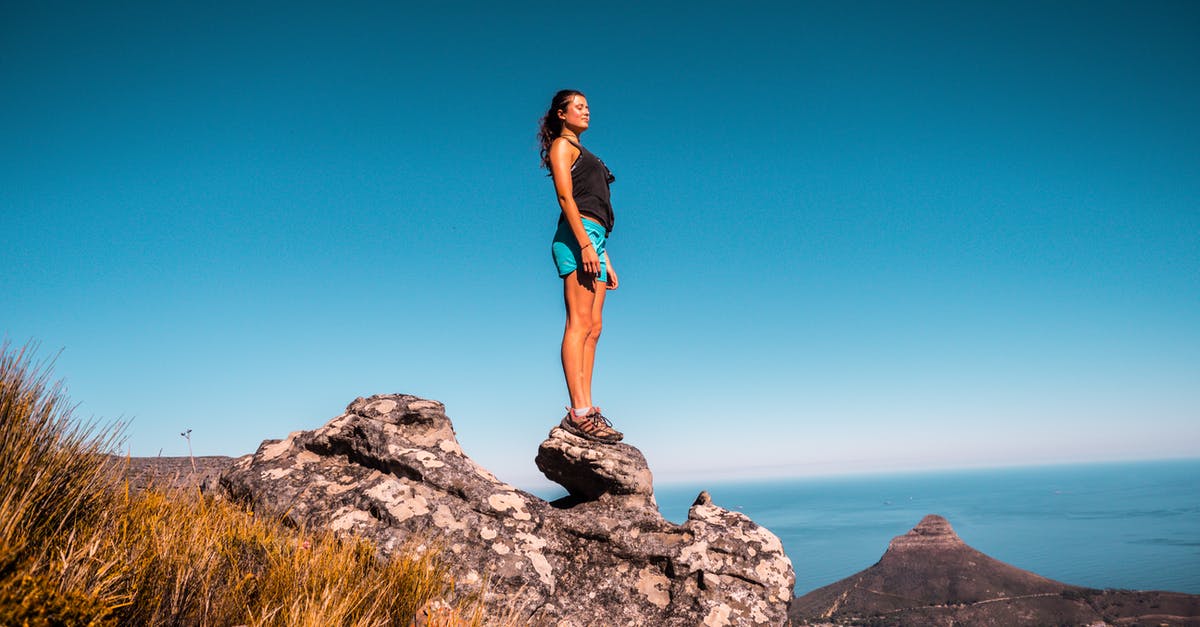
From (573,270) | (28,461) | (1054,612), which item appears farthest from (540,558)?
(1054,612)

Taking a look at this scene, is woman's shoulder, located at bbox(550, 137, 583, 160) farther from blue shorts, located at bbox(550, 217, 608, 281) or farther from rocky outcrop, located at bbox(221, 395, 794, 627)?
rocky outcrop, located at bbox(221, 395, 794, 627)

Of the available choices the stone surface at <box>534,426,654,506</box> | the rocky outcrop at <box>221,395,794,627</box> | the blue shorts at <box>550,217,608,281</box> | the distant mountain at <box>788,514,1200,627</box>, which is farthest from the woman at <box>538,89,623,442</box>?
the distant mountain at <box>788,514,1200,627</box>

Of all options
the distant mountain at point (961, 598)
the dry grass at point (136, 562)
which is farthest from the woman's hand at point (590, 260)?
the distant mountain at point (961, 598)

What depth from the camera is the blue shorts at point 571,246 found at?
6.24 metres

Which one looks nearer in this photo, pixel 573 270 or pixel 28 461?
pixel 28 461

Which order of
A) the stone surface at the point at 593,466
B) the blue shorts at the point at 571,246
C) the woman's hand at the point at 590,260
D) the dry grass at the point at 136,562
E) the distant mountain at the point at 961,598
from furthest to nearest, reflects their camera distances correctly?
1. the distant mountain at the point at 961,598
2. the blue shorts at the point at 571,246
3. the woman's hand at the point at 590,260
4. the stone surface at the point at 593,466
5. the dry grass at the point at 136,562

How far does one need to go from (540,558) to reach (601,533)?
25.0 inches

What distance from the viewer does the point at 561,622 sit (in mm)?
4492

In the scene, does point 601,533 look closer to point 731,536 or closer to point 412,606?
point 731,536

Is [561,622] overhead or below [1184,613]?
overhead

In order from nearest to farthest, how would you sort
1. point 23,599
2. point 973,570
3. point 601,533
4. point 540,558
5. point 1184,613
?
point 23,599 → point 540,558 → point 601,533 → point 1184,613 → point 973,570

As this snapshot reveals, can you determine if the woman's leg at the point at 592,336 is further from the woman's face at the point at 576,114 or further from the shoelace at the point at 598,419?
the woman's face at the point at 576,114

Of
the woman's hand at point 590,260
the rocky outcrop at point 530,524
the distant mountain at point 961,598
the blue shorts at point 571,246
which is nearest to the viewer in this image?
the rocky outcrop at point 530,524

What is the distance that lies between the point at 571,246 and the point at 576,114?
4.95ft
